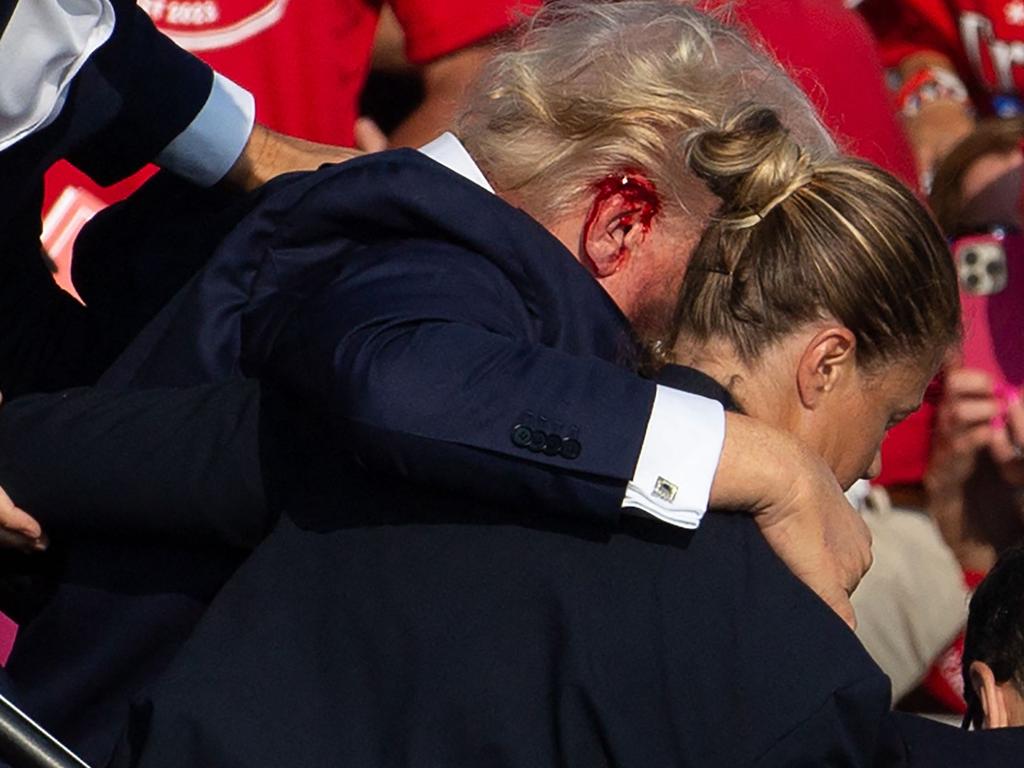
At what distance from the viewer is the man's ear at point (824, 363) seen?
202 cm

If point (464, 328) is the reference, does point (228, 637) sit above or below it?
below

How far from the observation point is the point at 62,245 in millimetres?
3291

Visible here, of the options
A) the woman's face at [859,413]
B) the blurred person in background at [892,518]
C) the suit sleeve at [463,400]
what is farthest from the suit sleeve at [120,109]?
the blurred person in background at [892,518]

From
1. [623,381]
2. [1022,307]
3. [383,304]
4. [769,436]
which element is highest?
[383,304]

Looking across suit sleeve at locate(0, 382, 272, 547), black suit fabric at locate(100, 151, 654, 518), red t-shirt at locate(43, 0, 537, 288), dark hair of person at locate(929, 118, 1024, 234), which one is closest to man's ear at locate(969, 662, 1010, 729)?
black suit fabric at locate(100, 151, 654, 518)

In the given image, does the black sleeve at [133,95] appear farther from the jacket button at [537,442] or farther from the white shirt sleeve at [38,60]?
the jacket button at [537,442]

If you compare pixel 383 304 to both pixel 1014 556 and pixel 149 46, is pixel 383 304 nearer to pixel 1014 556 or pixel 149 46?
pixel 149 46

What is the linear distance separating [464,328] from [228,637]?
0.34 meters

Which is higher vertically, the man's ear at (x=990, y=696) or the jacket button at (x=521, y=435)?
the jacket button at (x=521, y=435)

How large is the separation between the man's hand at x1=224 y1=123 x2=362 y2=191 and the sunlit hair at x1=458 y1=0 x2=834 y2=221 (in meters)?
0.43

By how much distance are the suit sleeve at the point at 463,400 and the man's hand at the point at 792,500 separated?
10 cm

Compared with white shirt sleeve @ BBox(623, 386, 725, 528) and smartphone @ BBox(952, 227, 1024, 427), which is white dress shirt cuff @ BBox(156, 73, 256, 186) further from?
smartphone @ BBox(952, 227, 1024, 427)

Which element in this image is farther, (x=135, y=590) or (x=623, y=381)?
(x=135, y=590)

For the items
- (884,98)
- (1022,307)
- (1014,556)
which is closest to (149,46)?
(1014,556)
